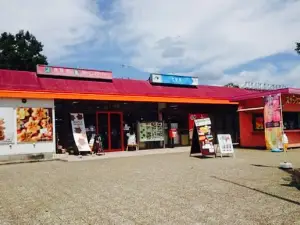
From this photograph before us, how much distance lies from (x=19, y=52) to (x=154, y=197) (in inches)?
1575

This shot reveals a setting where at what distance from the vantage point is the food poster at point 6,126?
14.9 meters

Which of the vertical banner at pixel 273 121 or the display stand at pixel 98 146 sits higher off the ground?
the vertical banner at pixel 273 121

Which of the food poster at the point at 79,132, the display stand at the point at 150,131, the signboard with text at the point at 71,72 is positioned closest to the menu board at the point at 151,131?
the display stand at the point at 150,131

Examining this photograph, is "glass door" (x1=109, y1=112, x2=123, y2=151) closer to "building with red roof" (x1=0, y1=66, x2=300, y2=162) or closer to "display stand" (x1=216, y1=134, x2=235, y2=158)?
"building with red roof" (x1=0, y1=66, x2=300, y2=162)

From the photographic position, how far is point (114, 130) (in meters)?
19.2

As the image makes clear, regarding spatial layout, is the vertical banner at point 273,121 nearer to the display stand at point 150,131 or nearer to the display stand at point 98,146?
the display stand at point 150,131

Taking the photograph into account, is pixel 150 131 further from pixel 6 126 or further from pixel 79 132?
pixel 6 126

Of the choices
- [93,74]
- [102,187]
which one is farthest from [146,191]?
[93,74]

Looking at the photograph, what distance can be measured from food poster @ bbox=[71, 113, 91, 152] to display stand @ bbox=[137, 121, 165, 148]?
3464 millimetres

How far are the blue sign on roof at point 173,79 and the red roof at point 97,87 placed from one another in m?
0.36

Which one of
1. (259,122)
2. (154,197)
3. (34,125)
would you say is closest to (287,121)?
(259,122)

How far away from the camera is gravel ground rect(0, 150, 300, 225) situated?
524cm

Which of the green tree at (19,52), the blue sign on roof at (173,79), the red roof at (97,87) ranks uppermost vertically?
the green tree at (19,52)

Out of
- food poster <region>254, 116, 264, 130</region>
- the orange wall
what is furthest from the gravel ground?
food poster <region>254, 116, 264, 130</region>
